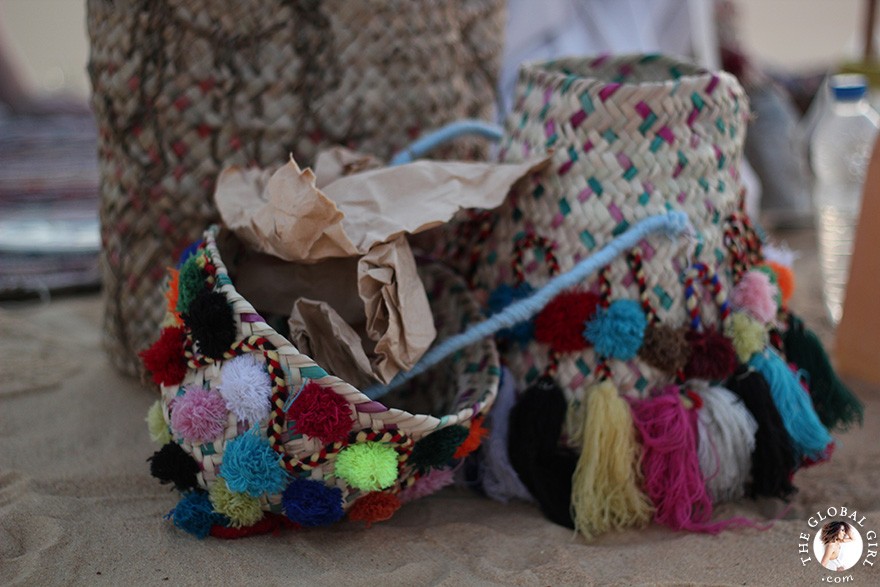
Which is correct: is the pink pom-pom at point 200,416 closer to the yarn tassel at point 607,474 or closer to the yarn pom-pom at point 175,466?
the yarn pom-pom at point 175,466

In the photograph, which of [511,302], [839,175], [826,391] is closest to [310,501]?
[511,302]

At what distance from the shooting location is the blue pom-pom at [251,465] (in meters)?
0.98

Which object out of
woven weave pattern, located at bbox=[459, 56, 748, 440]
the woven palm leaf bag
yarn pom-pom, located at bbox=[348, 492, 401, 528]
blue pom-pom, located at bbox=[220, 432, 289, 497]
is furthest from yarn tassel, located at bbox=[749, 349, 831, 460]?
blue pom-pom, located at bbox=[220, 432, 289, 497]

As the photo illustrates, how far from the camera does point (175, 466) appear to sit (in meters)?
1.04

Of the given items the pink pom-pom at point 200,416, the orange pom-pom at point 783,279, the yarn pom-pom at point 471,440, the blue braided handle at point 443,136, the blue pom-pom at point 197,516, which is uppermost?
the blue braided handle at point 443,136

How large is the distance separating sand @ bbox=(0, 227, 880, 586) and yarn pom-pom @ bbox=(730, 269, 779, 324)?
0.27m

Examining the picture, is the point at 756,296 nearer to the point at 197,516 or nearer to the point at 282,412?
the point at 282,412

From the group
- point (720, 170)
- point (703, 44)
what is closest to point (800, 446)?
point (720, 170)

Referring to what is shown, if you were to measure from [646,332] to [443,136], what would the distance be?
47 centimetres

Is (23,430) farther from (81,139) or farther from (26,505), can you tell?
(81,139)

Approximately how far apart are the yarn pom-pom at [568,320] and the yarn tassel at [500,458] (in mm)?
100

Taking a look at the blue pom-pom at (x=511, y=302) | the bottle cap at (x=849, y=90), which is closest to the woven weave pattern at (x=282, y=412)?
the blue pom-pom at (x=511, y=302)

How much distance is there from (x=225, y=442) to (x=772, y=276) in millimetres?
814

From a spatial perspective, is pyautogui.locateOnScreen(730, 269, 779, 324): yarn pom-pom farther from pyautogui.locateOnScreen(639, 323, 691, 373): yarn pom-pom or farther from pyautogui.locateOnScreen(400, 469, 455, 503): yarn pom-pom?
pyautogui.locateOnScreen(400, 469, 455, 503): yarn pom-pom
